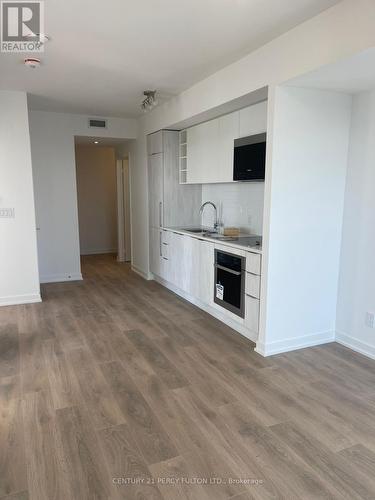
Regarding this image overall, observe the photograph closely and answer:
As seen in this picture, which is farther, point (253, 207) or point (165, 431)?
point (253, 207)

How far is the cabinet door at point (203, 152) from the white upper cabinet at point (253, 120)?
0.52 m

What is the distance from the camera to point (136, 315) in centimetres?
430

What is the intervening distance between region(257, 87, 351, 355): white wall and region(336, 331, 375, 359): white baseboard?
17 cm

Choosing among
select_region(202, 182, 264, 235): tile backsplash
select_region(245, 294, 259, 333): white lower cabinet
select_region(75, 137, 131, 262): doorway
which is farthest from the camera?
select_region(75, 137, 131, 262): doorway

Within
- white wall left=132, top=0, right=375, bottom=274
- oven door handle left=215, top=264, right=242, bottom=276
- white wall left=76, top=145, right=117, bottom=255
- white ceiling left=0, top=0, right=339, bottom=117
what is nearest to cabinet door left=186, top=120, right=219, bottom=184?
white wall left=132, top=0, right=375, bottom=274

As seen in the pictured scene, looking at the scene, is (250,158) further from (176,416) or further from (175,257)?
(176,416)

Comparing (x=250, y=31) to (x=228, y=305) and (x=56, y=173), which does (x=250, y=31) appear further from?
(x=56, y=173)

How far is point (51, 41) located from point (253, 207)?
262cm

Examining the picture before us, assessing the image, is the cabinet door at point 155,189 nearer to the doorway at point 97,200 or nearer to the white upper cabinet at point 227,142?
the white upper cabinet at point 227,142

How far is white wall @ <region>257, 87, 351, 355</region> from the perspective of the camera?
9.83 feet

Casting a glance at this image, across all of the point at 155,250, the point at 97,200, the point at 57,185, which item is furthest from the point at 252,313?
the point at 97,200

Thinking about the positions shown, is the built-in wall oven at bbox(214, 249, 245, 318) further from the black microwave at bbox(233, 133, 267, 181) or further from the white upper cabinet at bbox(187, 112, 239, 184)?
the white upper cabinet at bbox(187, 112, 239, 184)

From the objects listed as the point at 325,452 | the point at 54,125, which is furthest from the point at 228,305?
the point at 54,125

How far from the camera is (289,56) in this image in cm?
273
